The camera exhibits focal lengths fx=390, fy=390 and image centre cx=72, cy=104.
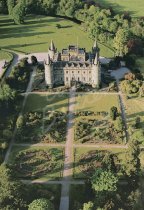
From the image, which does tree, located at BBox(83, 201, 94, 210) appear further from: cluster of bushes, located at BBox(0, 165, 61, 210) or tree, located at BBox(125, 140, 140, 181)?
tree, located at BBox(125, 140, 140, 181)

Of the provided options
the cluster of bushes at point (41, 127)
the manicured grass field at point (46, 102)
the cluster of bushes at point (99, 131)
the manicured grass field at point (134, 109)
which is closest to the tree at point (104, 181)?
the cluster of bushes at point (99, 131)

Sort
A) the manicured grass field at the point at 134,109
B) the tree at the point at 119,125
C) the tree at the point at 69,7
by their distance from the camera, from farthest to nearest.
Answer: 1. the tree at the point at 69,7
2. the manicured grass field at the point at 134,109
3. the tree at the point at 119,125

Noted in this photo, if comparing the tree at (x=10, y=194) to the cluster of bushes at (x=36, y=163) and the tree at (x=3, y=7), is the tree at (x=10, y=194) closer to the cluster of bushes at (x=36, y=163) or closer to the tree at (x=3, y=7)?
the cluster of bushes at (x=36, y=163)

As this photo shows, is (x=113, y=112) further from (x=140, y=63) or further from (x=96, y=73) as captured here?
(x=140, y=63)

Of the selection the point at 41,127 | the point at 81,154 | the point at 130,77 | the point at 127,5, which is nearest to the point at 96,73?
the point at 130,77

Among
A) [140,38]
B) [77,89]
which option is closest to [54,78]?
[77,89]

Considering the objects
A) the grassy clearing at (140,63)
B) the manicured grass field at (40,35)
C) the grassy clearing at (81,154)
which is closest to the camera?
the grassy clearing at (81,154)
